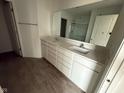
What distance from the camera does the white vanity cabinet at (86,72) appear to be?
3.69 feet

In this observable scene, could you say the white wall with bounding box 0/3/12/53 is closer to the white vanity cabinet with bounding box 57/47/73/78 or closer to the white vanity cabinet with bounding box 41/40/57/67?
the white vanity cabinet with bounding box 41/40/57/67

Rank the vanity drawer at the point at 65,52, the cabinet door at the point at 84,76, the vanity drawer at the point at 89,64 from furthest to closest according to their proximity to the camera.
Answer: the vanity drawer at the point at 65,52 → the cabinet door at the point at 84,76 → the vanity drawer at the point at 89,64

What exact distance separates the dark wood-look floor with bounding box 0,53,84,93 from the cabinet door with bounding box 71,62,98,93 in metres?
0.27

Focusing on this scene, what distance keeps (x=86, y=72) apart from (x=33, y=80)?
4.36 feet

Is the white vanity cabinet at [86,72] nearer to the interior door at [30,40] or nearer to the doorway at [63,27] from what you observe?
the doorway at [63,27]

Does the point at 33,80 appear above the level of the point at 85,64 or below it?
below

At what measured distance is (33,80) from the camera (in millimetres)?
1709

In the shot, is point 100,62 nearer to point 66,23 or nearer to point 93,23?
point 93,23

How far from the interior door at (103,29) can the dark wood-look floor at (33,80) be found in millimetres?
1198

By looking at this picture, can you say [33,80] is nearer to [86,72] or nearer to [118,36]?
[86,72]

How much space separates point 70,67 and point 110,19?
126cm

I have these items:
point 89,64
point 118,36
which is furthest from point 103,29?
point 89,64

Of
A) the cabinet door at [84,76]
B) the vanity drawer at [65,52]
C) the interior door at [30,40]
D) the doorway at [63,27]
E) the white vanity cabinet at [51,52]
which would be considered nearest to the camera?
the cabinet door at [84,76]

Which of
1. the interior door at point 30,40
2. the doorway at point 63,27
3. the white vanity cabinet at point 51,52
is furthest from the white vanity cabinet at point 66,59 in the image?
the interior door at point 30,40
